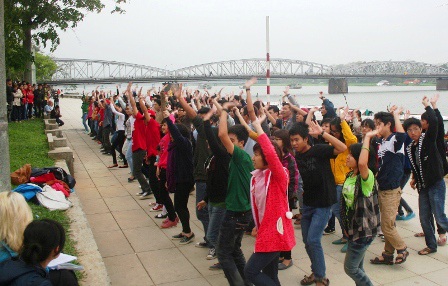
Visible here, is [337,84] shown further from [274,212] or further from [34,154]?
[274,212]

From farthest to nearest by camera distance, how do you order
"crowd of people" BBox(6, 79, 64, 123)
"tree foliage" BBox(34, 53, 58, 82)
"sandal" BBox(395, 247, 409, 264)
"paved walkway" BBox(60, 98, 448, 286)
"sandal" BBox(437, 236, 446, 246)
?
"tree foliage" BBox(34, 53, 58, 82) → "crowd of people" BBox(6, 79, 64, 123) → "sandal" BBox(437, 236, 446, 246) → "sandal" BBox(395, 247, 409, 264) → "paved walkway" BBox(60, 98, 448, 286)

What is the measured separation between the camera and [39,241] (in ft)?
8.26

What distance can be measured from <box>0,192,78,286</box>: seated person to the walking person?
7.71 feet

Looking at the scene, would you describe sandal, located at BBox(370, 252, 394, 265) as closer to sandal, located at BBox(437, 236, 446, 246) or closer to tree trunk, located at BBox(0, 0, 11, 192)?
sandal, located at BBox(437, 236, 446, 246)

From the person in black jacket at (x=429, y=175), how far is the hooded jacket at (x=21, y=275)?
4402 mm

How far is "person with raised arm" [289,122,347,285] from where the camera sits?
176 inches

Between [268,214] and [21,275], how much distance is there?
6.40 ft

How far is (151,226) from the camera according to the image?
264 inches

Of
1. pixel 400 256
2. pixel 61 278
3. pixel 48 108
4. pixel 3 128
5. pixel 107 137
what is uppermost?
pixel 3 128

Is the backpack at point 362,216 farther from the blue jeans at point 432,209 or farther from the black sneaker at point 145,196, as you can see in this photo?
the black sneaker at point 145,196

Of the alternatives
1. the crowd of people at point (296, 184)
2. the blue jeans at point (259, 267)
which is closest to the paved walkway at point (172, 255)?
the crowd of people at point (296, 184)

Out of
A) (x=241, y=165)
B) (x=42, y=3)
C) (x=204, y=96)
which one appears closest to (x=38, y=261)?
(x=241, y=165)

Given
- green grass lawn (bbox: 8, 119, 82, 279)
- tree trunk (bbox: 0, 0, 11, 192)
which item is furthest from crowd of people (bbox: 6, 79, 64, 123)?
tree trunk (bbox: 0, 0, 11, 192)

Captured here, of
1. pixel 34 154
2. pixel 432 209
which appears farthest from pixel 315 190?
pixel 34 154
